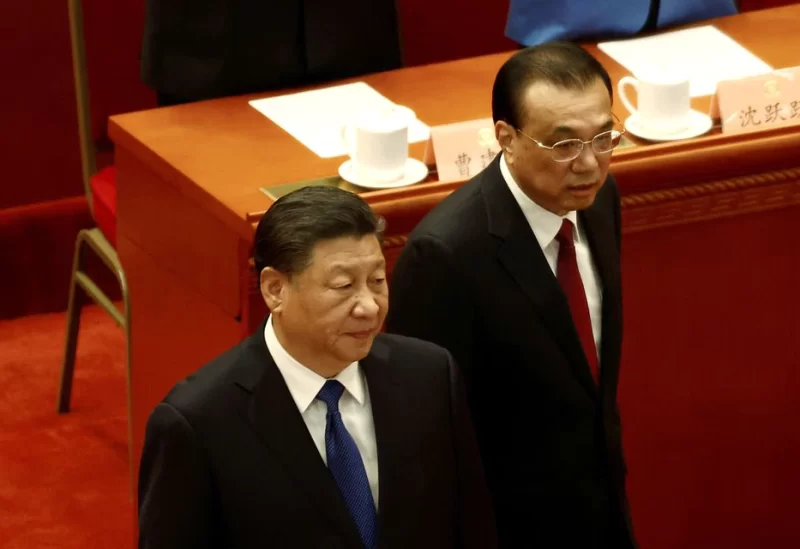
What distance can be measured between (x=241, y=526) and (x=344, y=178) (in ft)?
3.22

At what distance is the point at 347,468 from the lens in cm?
178

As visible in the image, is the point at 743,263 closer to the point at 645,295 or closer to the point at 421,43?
the point at 645,295

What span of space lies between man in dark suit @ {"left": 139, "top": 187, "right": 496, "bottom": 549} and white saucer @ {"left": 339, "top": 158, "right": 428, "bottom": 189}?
0.78m

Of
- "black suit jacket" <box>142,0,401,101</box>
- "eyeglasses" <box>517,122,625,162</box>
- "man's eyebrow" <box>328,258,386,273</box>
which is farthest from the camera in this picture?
"black suit jacket" <box>142,0,401,101</box>

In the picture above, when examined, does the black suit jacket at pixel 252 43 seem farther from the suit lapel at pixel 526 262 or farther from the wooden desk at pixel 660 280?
the suit lapel at pixel 526 262

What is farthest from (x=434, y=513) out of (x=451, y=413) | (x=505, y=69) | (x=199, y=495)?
(x=505, y=69)

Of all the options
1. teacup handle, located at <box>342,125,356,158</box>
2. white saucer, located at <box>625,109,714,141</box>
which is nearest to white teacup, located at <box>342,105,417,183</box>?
teacup handle, located at <box>342,125,356,158</box>

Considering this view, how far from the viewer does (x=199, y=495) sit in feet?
5.66

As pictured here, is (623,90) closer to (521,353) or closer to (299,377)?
(521,353)

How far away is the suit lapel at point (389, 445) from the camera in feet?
5.87

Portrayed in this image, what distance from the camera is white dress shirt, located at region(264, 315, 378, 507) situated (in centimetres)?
178

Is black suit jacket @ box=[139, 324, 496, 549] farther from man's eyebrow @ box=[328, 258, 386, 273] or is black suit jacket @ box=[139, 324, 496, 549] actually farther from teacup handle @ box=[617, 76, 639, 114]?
teacup handle @ box=[617, 76, 639, 114]

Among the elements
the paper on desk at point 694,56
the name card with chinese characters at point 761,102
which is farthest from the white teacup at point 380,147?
the paper on desk at point 694,56

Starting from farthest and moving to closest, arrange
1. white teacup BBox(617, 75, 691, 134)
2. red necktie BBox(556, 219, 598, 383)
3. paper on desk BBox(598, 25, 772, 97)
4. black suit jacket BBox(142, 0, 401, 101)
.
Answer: paper on desk BBox(598, 25, 772, 97) → black suit jacket BBox(142, 0, 401, 101) → white teacup BBox(617, 75, 691, 134) → red necktie BBox(556, 219, 598, 383)
